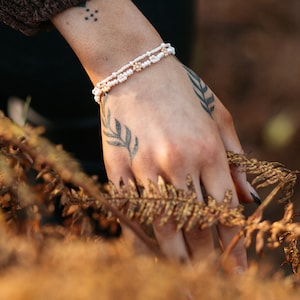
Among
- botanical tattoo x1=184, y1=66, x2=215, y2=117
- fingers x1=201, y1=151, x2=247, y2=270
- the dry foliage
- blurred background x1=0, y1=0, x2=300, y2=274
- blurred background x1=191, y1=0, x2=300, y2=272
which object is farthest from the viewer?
blurred background x1=191, y1=0, x2=300, y2=272

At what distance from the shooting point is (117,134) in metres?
0.85

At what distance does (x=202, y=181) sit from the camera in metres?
0.80

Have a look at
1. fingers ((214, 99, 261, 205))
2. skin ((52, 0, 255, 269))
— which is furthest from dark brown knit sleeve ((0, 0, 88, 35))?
fingers ((214, 99, 261, 205))

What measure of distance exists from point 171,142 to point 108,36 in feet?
0.60

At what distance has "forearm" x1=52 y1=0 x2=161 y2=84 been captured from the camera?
86cm

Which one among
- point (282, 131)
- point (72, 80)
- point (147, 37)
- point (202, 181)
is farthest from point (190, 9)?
point (282, 131)

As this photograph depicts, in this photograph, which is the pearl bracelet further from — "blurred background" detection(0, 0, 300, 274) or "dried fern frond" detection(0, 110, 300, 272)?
"blurred background" detection(0, 0, 300, 274)

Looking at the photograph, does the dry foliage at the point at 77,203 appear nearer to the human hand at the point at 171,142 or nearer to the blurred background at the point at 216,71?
the human hand at the point at 171,142

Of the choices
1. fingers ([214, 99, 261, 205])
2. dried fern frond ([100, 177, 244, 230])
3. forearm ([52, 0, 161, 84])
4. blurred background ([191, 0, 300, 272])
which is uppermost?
forearm ([52, 0, 161, 84])

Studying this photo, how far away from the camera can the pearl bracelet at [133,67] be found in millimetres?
853

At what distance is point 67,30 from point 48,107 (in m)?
0.91

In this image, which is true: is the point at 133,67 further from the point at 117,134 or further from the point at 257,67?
the point at 257,67

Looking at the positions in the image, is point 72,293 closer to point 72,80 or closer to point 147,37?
point 147,37

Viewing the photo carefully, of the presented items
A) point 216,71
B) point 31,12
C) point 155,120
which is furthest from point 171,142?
point 216,71
